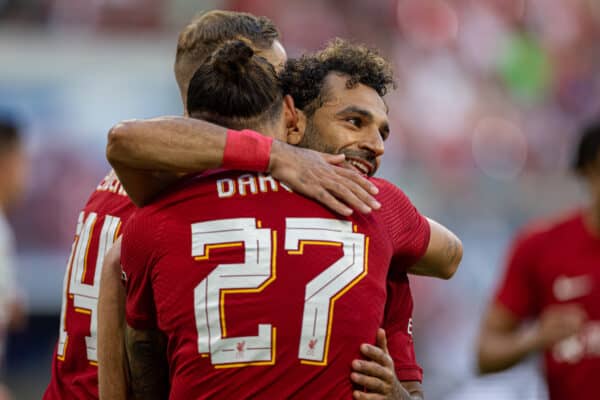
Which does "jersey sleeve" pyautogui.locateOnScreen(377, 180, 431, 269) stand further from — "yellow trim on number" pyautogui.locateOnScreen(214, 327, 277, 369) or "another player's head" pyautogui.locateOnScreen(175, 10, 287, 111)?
"another player's head" pyautogui.locateOnScreen(175, 10, 287, 111)

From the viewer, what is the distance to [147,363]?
108 inches

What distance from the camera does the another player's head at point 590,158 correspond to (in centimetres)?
490

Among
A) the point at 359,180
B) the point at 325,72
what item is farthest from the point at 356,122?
the point at 359,180

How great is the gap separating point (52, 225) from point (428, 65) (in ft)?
15.4

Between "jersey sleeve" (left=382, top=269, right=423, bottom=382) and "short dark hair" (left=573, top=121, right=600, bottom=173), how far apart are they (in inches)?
93.3

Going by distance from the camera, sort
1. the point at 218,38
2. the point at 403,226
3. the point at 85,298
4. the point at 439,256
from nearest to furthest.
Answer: the point at 403,226, the point at 439,256, the point at 85,298, the point at 218,38

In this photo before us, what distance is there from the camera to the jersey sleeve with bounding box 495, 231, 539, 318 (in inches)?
195

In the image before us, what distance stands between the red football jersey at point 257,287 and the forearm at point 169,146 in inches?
3.2

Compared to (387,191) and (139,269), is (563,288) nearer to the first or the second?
(387,191)

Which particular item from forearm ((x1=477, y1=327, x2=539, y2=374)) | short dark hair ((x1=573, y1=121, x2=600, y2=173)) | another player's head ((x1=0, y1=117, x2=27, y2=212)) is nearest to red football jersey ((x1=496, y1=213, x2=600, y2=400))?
forearm ((x1=477, y1=327, x2=539, y2=374))

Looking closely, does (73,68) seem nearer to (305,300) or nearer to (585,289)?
(585,289)

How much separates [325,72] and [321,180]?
1.53ft

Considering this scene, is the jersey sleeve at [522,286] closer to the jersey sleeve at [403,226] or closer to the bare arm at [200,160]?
the jersey sleeve at [403,226]

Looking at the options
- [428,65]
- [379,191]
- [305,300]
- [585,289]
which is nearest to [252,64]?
[379,191]
